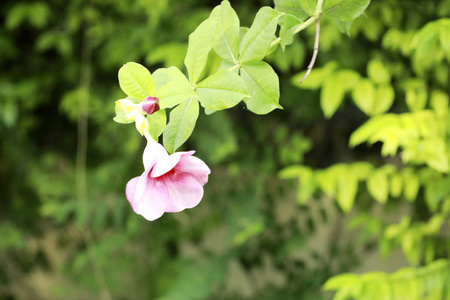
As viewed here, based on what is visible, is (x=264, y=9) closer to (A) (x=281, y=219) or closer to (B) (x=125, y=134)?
(B) (x=125, y=134)

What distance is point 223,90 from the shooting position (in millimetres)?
312

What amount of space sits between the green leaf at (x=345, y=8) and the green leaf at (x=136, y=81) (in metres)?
0.17

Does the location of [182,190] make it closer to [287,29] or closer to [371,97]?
[287,29]

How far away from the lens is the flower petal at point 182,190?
0.31 meters

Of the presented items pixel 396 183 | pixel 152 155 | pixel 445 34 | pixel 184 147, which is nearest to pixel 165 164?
pixel 152 155

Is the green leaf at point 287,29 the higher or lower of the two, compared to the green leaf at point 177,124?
higher

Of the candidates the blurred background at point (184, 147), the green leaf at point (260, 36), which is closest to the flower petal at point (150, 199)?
the green leaf at point (260, 36)

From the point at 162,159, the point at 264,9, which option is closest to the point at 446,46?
the point at 264,9

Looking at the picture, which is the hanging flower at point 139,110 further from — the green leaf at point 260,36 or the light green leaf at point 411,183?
the light green leaf at point 411,183

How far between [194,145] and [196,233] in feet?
1.06

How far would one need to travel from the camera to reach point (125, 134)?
1359 mm

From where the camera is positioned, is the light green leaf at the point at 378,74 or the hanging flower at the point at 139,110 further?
the light green leaf at the point at 378,74

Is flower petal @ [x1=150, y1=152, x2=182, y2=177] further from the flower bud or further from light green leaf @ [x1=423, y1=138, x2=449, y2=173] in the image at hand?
light green leaf @ [x1=423, y1=138, x2=449, y2=173]

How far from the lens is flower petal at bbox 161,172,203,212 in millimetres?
306
